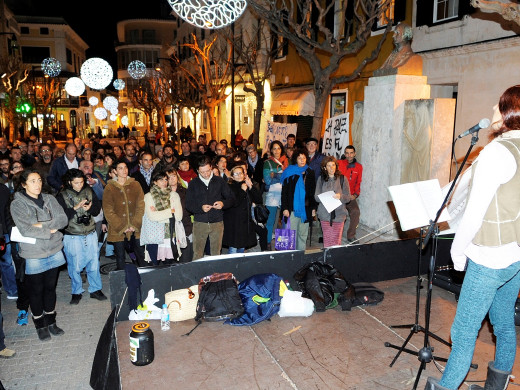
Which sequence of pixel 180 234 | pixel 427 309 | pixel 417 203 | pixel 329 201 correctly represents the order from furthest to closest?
1. pixel 329 201
2. pixel 180 234
3. pixel 417 203
4. pixel 427 309

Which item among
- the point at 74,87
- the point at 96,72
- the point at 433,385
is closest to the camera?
the point at 433,385

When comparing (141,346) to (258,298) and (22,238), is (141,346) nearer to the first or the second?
(258,298)

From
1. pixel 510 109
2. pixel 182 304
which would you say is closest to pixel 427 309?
pixel 510 109

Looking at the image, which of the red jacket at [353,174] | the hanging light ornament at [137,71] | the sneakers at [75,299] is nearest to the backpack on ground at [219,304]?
the sneakers at [75,299]

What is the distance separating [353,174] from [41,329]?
18.9 feet

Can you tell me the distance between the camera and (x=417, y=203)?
3961 millimetres

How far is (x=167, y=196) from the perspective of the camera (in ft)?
22.4

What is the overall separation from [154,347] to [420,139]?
501 cm

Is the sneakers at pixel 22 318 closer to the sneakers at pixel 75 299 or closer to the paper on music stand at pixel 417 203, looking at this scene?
the sneakers at pixel 75 299

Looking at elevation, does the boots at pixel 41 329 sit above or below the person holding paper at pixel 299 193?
below

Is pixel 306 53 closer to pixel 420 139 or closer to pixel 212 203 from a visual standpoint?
pixel 420 139

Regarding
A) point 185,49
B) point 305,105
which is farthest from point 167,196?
point 185,49

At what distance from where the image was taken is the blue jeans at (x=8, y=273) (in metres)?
6.29

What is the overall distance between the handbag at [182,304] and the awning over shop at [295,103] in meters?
13.3
